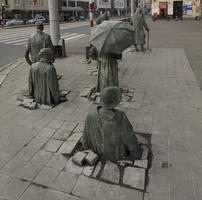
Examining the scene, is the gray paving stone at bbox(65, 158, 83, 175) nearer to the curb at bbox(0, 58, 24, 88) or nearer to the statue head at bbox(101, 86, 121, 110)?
the statue head at bbox(101, 86, 121, 110)

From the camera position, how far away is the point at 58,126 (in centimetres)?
458

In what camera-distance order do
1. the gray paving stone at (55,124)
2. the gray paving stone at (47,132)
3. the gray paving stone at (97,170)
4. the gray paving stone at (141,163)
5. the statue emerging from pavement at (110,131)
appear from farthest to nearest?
1. the gray paving stone at (55,124)
2. the gray paving stone at (47,132)
3. the gray paving stone at (141,163)
4. the gray paving stone at (97,170)
5. the statue emerging from pavement at (110,131)

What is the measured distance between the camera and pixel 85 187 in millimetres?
2992

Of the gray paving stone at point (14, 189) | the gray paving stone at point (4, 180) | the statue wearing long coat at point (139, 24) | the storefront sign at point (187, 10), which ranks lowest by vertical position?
the gray paving stone at point (14, 189)

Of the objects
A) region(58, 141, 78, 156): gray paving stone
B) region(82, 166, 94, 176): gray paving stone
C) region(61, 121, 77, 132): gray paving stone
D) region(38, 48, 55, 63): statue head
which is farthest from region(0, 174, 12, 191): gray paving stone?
region(38, 48, 55, 63): statue head

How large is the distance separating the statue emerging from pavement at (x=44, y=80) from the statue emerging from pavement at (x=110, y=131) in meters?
2.24

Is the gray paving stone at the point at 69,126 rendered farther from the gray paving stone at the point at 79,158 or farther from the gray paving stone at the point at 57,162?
the gray paving stone at the point at 79,158

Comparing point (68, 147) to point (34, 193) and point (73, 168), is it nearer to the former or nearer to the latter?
point (73, 168)

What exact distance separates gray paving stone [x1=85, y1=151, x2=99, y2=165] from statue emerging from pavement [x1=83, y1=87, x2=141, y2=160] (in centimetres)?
9

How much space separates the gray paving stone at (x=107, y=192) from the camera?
2.83 metres

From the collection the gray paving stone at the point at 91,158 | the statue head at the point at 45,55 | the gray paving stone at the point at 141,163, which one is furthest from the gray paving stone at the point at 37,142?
the statue head at the point at 45,55

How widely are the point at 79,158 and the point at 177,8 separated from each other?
144ft

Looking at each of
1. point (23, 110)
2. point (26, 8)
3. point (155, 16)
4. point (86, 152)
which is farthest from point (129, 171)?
point (26, 8)

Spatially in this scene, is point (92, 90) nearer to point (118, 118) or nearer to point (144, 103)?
point (144, 103)
